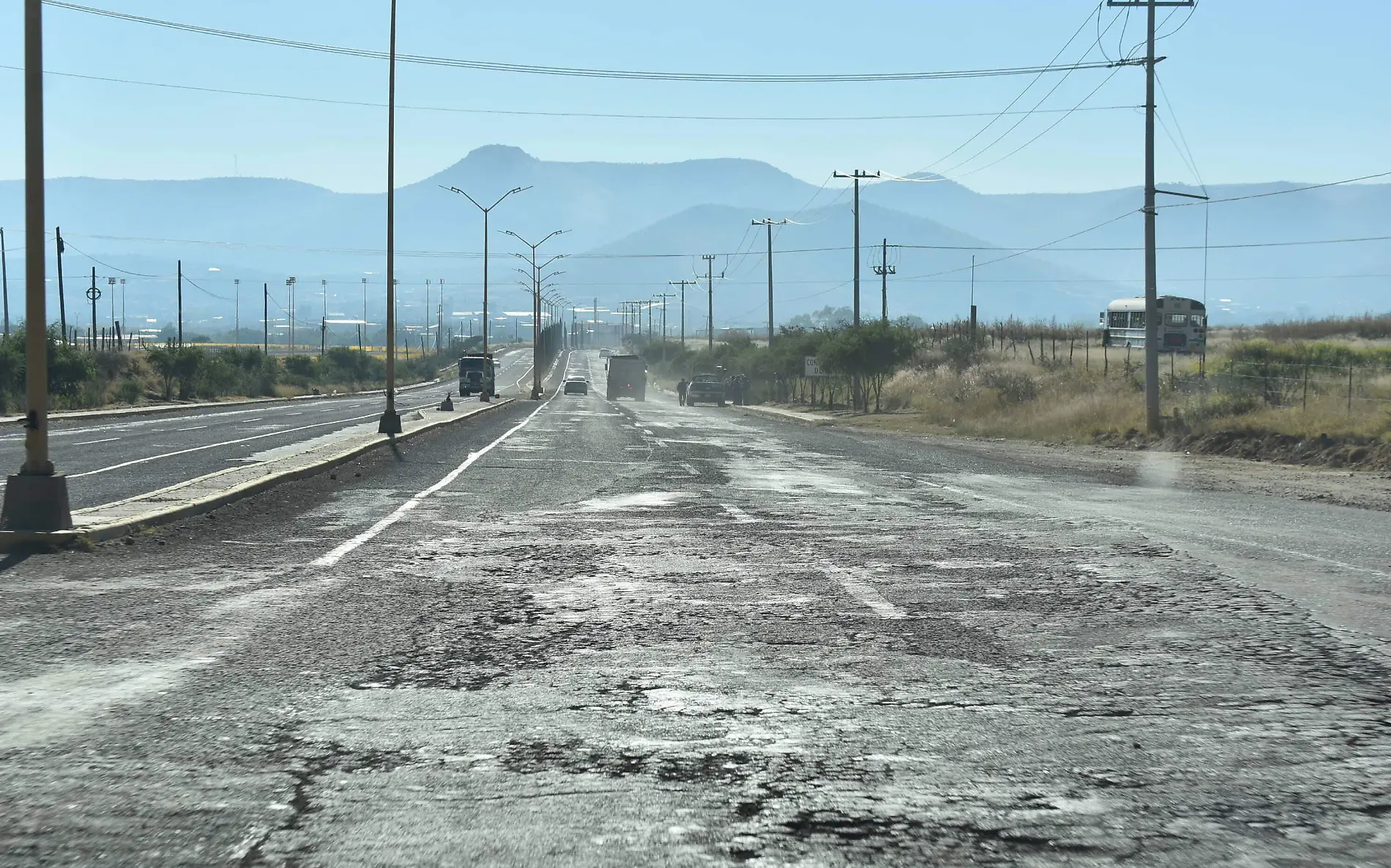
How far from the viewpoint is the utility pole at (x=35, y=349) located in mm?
12531

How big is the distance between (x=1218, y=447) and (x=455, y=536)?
845 inches

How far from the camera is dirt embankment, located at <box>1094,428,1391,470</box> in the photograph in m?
25.4

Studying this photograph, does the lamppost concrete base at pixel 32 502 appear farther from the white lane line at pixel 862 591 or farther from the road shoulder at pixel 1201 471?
the road shoulder at pixel 1201 471

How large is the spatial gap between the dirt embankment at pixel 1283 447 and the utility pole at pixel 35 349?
21.6 metres

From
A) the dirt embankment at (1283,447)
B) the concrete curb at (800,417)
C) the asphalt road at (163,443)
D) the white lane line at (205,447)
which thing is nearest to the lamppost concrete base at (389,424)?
the asphalt road at (163,443)

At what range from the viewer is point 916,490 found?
1938 centimetres

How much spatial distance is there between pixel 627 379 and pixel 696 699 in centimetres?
9330

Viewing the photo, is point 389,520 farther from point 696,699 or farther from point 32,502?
point 696,699

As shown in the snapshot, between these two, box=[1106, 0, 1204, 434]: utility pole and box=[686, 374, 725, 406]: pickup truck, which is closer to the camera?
box=[1106, 0, 1204, 434]: utility pole

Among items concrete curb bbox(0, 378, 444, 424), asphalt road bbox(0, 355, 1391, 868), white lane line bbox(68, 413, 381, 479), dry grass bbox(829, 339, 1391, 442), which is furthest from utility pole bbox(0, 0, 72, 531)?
concrete curb bbox(0, 378, 444, 424)

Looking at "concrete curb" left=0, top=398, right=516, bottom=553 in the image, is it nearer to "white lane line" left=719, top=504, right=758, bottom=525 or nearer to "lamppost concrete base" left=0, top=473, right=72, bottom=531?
"lamppost concrete base" left=0, top=473, right=72, bottom=531

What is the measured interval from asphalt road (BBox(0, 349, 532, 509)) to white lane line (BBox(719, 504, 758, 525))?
7.56 metres

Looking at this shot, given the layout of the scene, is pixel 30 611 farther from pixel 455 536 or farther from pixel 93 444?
pixel 93 444

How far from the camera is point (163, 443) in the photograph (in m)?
32.2
